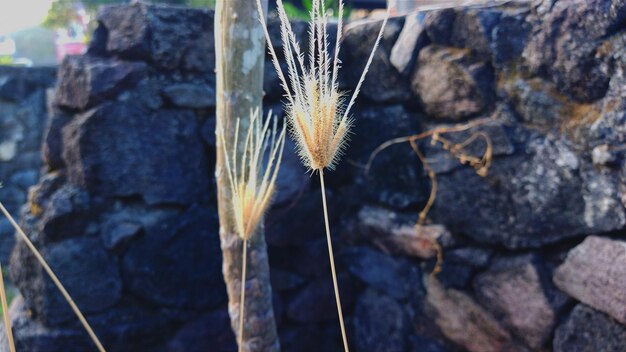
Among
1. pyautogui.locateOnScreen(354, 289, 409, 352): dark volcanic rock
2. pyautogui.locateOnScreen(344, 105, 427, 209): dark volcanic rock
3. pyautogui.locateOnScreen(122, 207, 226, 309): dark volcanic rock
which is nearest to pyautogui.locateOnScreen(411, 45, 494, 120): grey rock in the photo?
pyautogui.locateOnScreen(344, 105, 427, 209): dark volcanic rock

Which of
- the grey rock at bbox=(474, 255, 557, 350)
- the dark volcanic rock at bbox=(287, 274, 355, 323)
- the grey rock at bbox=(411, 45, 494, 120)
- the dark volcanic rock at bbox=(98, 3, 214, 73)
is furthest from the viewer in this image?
the dark volcanic rock at bbox=(287, 274, 355, 323)

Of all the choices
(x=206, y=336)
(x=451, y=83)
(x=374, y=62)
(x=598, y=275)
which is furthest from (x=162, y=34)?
(x=598, y=275)

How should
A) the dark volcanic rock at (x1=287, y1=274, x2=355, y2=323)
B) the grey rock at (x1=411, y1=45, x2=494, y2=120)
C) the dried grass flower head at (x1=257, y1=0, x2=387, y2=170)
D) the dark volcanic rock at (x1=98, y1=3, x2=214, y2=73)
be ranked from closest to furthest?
the dried grass flower head at (x1=257, y1=0, x2=387, y2=170)
the grey rock at (x1=411, y1=45, x2=494, y2=120)
the dark volcanic rock at (x1=98, y1=3, x2=214, y2=73)
the dark volcanic rock at (x1=287, y1=274, x2=355, y2=323)

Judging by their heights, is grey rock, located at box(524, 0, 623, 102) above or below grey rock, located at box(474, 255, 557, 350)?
above

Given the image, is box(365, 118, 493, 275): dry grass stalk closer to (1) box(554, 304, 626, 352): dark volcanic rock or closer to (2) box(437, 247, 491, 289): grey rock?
(2) box(437, 247, 491, 289): grey rock

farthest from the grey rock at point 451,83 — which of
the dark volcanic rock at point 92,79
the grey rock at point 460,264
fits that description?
the dark volcanic rock at point 92,79

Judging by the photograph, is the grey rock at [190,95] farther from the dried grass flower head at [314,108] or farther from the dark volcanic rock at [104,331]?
the dried grass flower head at [314,108]
